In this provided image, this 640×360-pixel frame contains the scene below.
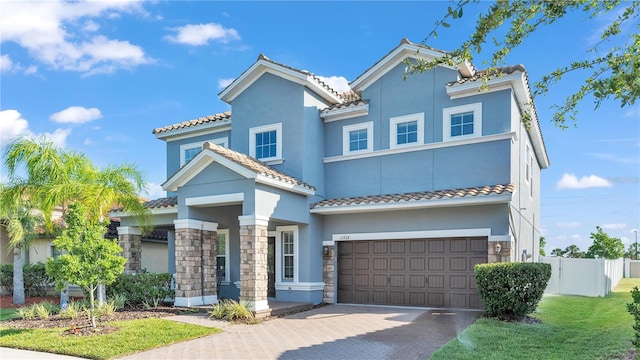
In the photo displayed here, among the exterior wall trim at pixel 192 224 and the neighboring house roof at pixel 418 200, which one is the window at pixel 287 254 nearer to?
the neighboring house roof at pixel 418 200

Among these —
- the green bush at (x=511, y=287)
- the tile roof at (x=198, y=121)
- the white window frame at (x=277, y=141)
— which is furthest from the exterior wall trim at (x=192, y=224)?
the green bush at (x=511, y=287)

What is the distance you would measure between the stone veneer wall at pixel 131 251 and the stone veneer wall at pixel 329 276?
7212 millimetres

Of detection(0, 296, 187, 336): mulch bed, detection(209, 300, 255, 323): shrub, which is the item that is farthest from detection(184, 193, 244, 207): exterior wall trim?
detection(0, 296, 187, 336): mulch bed

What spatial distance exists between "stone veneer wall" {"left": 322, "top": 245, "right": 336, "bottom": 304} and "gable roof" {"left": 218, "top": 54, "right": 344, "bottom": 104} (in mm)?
5389

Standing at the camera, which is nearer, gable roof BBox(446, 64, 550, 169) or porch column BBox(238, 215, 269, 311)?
porch column BBox(238, 215, 269, 311)

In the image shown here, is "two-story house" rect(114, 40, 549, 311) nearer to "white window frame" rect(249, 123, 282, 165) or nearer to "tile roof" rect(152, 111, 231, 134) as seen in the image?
"white window frame" rect(249, 123, 282, 165)

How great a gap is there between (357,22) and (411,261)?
739 cm

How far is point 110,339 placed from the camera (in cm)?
1014

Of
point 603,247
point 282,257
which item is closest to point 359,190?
point 282,257

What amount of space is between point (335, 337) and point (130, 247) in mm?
10343

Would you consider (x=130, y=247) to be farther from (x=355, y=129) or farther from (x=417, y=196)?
(x=417, y=196)

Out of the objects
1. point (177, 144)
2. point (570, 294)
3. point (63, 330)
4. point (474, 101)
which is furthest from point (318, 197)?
point (570, 294)

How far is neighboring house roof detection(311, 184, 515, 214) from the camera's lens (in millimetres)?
12984

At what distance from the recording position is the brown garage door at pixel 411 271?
46.0 feet
